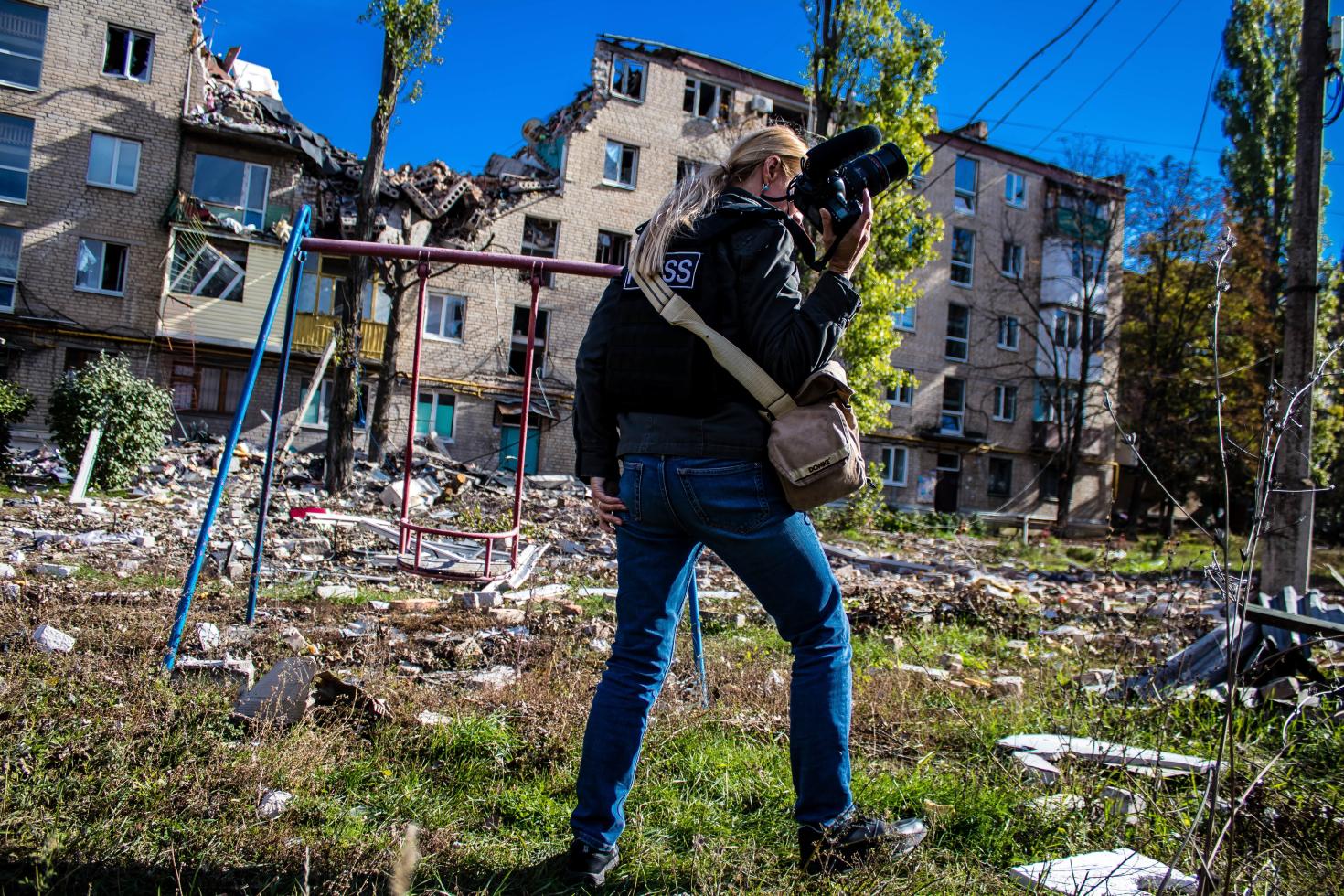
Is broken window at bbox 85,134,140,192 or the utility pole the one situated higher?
broken window at bbox 85,134,140,192

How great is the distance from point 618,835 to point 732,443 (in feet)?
3.40

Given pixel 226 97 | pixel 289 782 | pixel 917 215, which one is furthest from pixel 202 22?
pixel 289 782

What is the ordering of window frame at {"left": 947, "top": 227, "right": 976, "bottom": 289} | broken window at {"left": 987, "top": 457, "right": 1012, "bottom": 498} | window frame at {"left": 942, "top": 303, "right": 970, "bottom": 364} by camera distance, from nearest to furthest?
window frame at {"left": 942, "top": 303, "right": 970, "bottom": 364} < window frame at {"left": 947, "top": 227, "right": 976, "bottom": 289} < broken window at {"left": 987, "top": 457, "right": 1012, "bottom": 498}

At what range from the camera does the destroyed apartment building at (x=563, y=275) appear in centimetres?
2306

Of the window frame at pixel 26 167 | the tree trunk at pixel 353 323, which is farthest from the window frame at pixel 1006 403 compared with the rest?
the window frame at pixel 26 167

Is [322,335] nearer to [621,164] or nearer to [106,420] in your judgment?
[106,420]

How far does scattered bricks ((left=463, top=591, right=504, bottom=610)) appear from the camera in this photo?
19.8ft

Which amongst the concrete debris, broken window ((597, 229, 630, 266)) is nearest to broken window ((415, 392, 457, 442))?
broken window ((597, 229, 630, 266))

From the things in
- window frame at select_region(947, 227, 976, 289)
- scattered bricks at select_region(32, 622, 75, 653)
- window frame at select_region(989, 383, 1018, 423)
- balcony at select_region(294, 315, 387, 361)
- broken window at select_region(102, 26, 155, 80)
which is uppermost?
broken window at select_region(102, 26, 155, 80)

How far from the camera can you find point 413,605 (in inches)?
232

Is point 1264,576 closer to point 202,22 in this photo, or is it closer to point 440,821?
point 440,821

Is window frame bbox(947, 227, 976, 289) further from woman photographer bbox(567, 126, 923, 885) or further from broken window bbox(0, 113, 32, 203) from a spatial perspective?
woman photographer bbox(567, 126, 923, 885)

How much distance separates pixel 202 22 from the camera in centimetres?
2383

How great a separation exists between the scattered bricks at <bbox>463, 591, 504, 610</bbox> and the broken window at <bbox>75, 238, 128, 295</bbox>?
21.5 metres
